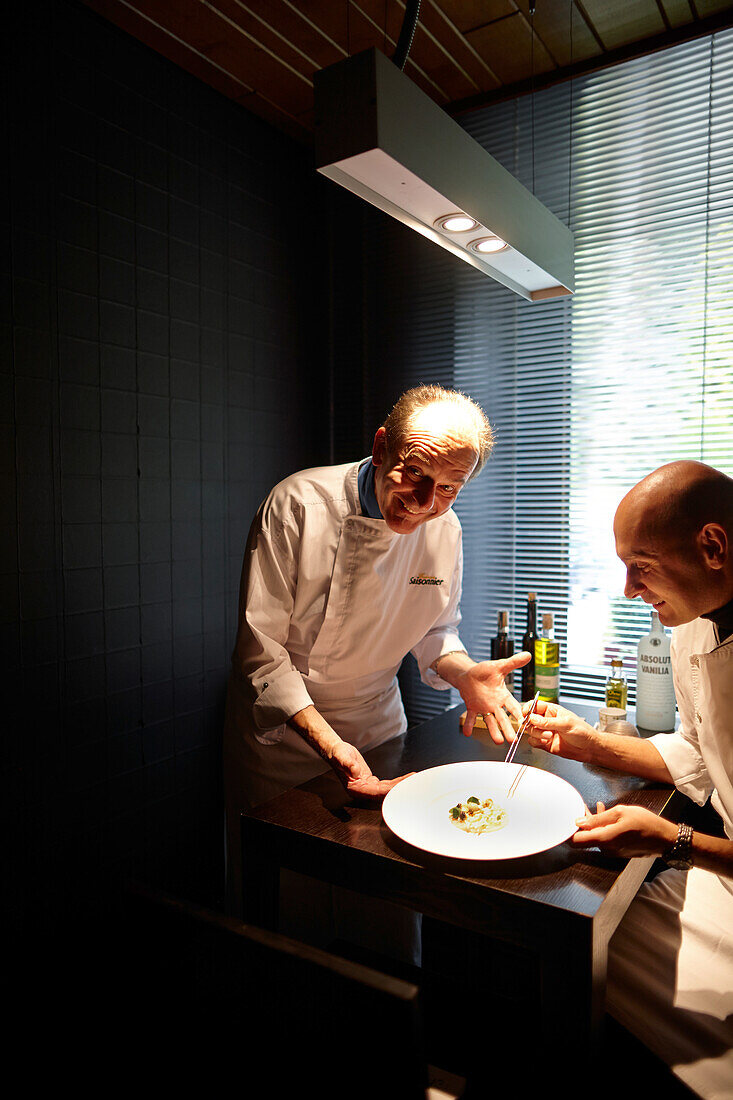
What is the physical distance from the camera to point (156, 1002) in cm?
94

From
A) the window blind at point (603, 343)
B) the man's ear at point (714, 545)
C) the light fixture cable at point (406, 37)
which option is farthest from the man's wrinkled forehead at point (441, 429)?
the window blind at point (603, 343)

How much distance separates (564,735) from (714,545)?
0.54 metres

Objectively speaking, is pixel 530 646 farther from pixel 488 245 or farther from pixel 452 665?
pixel 488 245

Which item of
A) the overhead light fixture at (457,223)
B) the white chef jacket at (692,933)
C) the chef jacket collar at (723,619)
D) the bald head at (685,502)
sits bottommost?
the white chef jacket at (692,933)

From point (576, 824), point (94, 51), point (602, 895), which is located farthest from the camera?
point (94, 51)

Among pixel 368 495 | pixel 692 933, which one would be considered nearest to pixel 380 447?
pixel 368 495

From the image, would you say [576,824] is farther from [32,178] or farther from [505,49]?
[505,49]

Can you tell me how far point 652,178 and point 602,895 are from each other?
7.36 feet

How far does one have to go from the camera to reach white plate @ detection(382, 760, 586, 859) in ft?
3.82

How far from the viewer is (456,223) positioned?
140 centimetres

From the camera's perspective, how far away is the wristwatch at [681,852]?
3.85 feet

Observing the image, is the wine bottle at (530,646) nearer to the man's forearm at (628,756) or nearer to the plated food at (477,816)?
the man's forearm at (628,756)

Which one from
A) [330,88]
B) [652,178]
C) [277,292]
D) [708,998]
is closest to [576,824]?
[708,998]

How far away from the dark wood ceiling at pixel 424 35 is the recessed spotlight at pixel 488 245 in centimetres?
115
